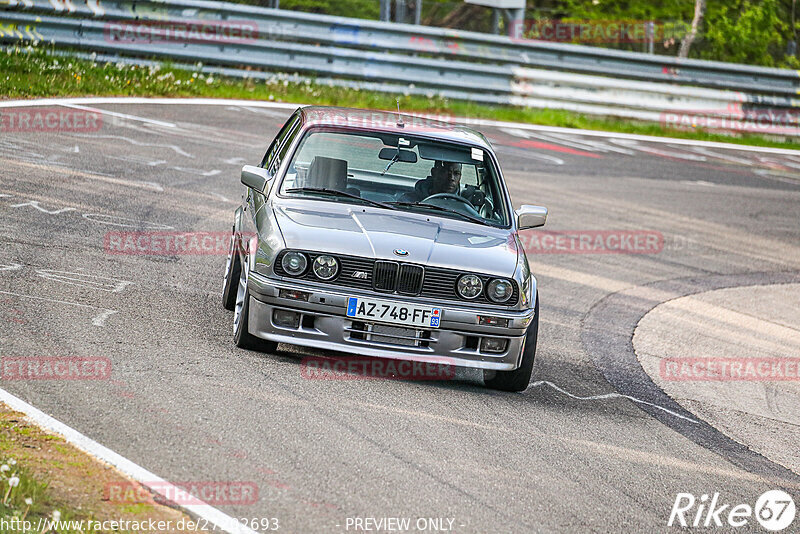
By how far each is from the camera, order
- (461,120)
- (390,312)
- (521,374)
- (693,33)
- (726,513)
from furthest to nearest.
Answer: (693,33) → (461,120) → (521,374) → (390,312) → (726,513)

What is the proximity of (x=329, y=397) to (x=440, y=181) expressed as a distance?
2235 mm

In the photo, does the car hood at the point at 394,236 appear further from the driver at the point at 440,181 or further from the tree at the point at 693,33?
the tree at the point at 693,33

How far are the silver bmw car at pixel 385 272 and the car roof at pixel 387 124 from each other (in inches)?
14.5

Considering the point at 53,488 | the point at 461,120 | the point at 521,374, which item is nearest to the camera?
the point at 53,488

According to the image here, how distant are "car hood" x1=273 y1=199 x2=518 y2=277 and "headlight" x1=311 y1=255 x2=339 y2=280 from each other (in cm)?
6

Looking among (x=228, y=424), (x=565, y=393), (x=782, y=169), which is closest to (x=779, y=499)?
(x=565, y=393)

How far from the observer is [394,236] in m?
7.03

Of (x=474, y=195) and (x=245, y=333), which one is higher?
(x=474, y=195)

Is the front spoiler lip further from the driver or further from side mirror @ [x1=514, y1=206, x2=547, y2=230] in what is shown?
the driver

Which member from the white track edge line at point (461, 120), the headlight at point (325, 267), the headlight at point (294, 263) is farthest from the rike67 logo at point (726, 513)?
the white track edge line at point (461, 120)

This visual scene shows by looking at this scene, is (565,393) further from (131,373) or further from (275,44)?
(275,44)

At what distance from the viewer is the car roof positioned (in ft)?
26.9

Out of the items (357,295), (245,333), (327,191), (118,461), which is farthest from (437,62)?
(118,461)

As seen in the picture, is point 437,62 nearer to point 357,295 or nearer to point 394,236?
point 394,236
